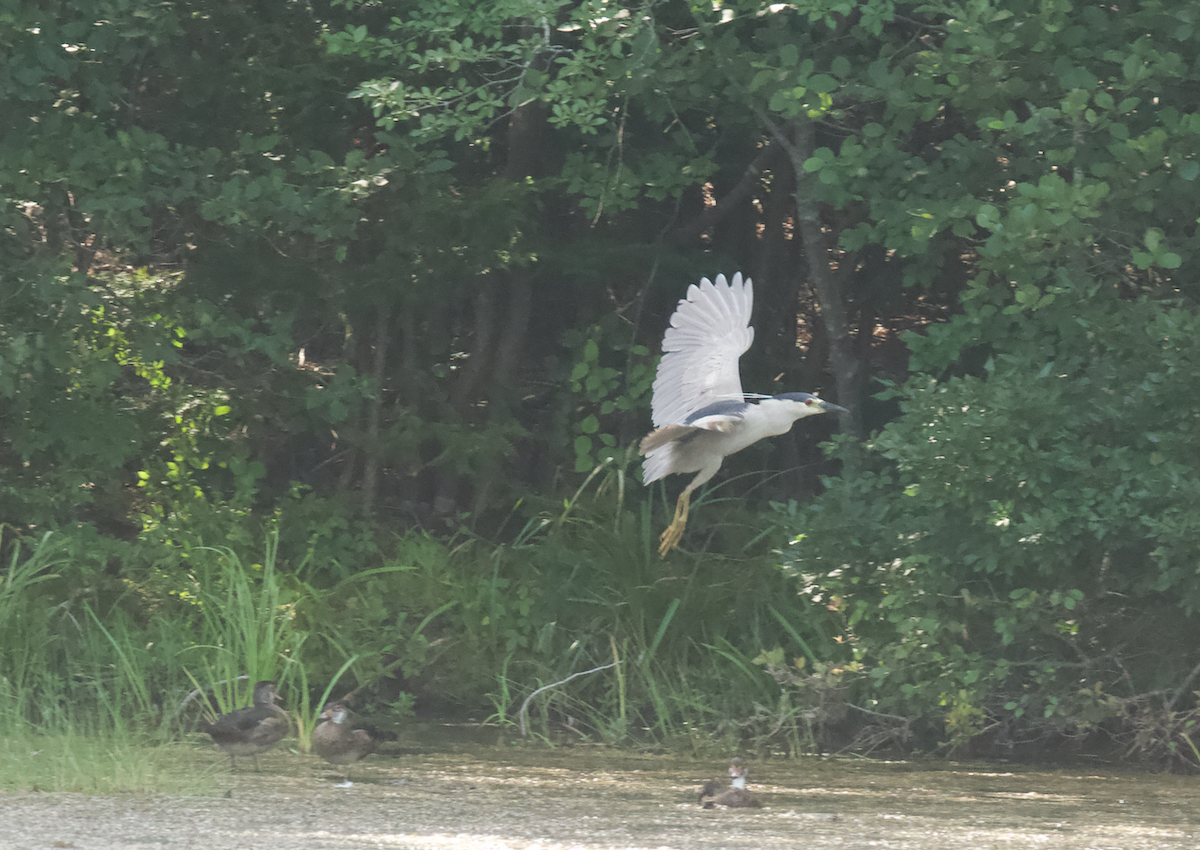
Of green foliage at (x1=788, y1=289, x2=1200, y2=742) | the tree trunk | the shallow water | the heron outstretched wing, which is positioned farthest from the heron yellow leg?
the tree trunk

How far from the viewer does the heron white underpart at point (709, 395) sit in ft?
21.2

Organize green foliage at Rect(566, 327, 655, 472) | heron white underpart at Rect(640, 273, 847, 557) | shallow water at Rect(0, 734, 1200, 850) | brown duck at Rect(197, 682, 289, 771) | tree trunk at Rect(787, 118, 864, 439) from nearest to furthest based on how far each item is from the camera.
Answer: shallow water at Rect(0, 734, 1200, 850)
brown duck at Rect(197, 682, 289, 771)
heron white underpart at Rect(640, 273, 847, 557)
tree trunk at Rect(787, 118, 864, 439)
green foliage at Rect(566, 327, 655, 472)

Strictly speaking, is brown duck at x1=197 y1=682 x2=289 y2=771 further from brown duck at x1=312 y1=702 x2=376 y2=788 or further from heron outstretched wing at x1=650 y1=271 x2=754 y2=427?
heron outstretched wing at x1=650 y1=271 x2=754 y2=427

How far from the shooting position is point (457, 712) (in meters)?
7.92

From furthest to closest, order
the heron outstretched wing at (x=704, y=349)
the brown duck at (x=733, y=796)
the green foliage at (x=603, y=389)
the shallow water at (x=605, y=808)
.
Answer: the green foliage at (x=603, y=389)
the heron outstretched wing at (x=704, y=349)
the brown duck at (x=733, y=796)
the shallow water at (x=605, y=808)

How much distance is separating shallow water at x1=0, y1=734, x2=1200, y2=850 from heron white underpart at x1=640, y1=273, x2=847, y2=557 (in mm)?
1246

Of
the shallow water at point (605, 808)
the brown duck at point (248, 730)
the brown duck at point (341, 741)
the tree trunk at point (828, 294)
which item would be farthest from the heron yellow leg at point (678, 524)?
the brown duck at point (248, 730)

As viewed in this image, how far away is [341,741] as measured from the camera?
599 centimetres

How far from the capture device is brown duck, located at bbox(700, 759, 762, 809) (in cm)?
525

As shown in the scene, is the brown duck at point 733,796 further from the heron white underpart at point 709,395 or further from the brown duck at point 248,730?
the brown duck at point 248,730

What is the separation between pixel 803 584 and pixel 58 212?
4.07 meters

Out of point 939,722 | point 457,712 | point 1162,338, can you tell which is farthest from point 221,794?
point 1162,338

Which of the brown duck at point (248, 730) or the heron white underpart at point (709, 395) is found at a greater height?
the heron white underpart at point (709, 395)

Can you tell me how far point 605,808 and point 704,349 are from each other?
2095mm
